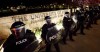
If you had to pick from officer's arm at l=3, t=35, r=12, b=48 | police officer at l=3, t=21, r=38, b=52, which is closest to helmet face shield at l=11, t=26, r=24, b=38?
police officer at l=3, t=21, r=38, b=52

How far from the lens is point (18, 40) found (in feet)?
18.9

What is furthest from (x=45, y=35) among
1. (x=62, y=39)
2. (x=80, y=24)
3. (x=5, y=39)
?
(x=80, y=24)

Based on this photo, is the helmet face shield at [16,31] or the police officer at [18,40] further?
the helmet face shield at [16,31]

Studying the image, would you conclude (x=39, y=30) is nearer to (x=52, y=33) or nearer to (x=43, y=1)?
(x=52, y=33)

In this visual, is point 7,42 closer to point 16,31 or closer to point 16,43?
point 16,43

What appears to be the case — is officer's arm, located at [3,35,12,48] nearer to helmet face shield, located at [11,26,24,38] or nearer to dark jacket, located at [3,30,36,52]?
dark jacket, located at [3,30,36,52]

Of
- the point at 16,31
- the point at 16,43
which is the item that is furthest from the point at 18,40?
the point at 16,31

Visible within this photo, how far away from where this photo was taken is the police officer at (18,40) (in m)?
5.53

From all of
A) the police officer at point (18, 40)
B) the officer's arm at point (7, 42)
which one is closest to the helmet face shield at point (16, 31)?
the police officer at point (18, 40)

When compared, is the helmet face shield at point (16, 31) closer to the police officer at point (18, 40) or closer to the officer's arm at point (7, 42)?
the police officer at point (18, 40)

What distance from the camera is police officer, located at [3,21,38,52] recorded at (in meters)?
5.53

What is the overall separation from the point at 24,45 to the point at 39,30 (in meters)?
1.95

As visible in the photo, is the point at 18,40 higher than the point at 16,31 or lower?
lower

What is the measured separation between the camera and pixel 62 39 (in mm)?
10609
